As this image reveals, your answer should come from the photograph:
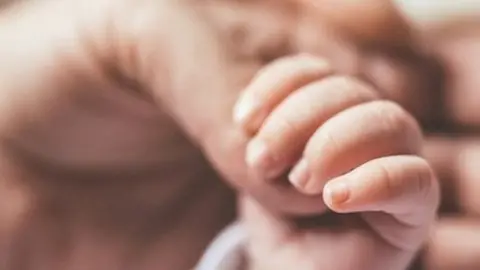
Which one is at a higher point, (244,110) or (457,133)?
(244,110)

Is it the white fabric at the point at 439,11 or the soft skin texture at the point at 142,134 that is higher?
the soft skin texture at the point at 142,134

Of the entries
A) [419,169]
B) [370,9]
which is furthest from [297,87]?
[370,9]

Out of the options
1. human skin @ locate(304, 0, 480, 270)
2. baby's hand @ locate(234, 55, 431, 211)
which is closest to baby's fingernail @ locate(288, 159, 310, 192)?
baby's hand @ locate(234, 55, 431, 211)

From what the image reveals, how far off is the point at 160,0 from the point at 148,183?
0.30 feet

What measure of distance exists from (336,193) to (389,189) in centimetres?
2

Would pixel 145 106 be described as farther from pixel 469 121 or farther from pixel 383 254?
pixel 469 121

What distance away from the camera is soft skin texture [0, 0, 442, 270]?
0.30 m

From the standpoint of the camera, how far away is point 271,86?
0.94ft

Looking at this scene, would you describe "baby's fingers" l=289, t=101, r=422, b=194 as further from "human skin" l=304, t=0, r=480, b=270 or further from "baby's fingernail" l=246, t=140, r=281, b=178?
"human skin" l=304, t=0, r=480, b=270

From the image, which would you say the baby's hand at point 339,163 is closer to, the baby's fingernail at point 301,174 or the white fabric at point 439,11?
the baby's fingernail at point 301,174

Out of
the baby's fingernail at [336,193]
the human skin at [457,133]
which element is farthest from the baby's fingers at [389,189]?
the human skin at [457,133]

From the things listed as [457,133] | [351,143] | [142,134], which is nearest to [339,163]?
[351,143]

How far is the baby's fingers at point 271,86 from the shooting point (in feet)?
0.92

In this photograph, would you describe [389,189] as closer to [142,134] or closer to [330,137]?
[330,137]
